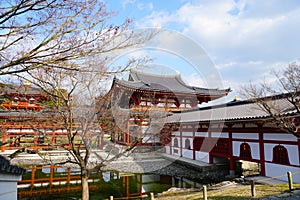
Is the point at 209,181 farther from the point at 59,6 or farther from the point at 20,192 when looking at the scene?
the point at 59,6

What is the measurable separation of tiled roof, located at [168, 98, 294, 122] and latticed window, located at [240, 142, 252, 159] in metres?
1.46

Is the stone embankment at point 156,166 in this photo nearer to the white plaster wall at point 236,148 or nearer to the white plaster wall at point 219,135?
the white plaster wall at point 236,148

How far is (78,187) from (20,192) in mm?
2635

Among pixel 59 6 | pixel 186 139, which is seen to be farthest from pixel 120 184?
pixel 59 6

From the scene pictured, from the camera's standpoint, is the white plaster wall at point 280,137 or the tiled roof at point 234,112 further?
the tiled roof at point 234,112

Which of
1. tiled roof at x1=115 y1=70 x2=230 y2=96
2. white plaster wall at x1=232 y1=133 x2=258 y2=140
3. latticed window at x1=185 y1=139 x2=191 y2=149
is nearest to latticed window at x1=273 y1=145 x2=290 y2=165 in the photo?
white plaster wall at x1=232 y1=133 x2=258 y2=140

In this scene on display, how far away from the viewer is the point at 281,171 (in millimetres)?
9289

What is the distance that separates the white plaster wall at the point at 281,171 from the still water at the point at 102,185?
131 inches

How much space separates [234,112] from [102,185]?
870 cm

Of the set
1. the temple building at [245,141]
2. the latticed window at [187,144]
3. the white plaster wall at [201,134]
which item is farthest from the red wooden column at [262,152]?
the latticed window at [187,144]

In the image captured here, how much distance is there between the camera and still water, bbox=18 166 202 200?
1008 centimetres

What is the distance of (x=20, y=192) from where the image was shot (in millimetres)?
10383

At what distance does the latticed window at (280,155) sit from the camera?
916 centimetres

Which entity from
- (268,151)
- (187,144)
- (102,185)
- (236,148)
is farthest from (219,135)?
(102,185)
